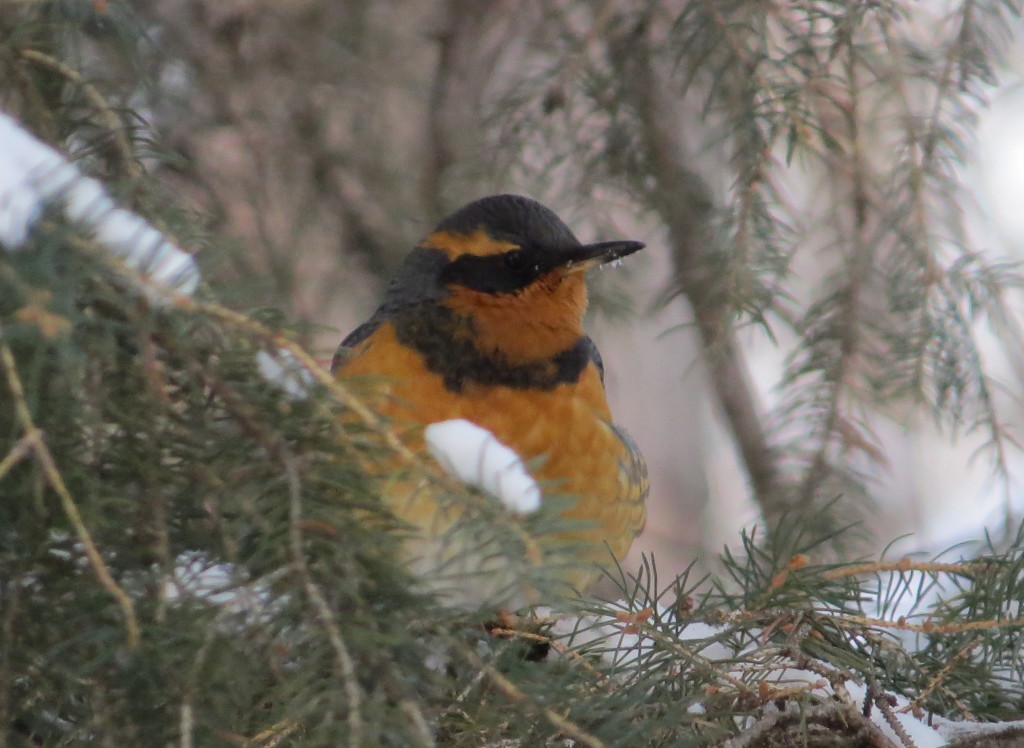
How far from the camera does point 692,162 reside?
3.12 m

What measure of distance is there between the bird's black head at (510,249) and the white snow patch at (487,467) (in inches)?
46.2

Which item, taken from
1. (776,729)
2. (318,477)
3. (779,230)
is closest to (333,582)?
(318,477)

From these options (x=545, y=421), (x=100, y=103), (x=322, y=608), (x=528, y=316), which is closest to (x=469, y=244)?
(x=528, y=316)

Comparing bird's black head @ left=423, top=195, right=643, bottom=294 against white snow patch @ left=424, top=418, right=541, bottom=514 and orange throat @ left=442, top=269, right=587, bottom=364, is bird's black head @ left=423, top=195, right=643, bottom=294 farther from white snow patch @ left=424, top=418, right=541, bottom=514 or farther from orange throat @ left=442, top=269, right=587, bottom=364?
white snow patch @ left=424, top=418, right=541, bottom=514

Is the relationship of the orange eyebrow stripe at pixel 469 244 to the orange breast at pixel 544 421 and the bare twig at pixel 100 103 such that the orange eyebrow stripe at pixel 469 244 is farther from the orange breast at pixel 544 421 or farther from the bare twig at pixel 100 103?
the bare twig at pixel 100 103

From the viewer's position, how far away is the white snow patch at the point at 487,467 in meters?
1.11

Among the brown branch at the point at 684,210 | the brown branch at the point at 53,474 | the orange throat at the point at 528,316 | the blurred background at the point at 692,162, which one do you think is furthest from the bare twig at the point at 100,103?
the brown branch at the point at 684,210

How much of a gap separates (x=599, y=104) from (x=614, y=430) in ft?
3.16

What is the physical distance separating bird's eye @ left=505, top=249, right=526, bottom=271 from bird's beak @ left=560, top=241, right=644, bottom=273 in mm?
93

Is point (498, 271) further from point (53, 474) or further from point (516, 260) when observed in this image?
point (53, 474)

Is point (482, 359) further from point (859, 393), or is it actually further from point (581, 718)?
point (581, 718)

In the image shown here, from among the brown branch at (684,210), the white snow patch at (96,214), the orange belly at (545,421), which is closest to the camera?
the white snow patch at (96,214)

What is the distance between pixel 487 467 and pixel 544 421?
1.10 m

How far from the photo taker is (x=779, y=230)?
2.62 meters
